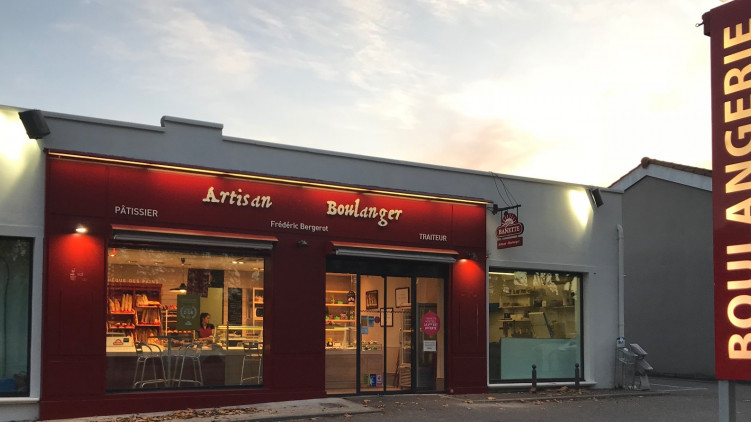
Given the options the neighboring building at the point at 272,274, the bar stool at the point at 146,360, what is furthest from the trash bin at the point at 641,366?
the bar stool at the point at 146,360

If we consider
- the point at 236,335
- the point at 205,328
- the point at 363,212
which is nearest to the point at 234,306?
the point at 236,335

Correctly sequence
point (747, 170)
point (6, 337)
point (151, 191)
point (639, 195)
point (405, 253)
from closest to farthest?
point (747, 170), point (6, 337), point (151, 191), point (405, 253), point (639, 195)

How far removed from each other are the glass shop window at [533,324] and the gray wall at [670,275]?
6.08 metres

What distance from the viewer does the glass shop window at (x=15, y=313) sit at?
43.2ft

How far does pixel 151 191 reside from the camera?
14516mm

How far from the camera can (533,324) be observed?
1950 cm

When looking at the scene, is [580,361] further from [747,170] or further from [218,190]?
[747,170]

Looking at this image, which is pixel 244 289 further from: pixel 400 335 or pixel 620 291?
pixel 620 291

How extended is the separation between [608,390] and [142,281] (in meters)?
12.0

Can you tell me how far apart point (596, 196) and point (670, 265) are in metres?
6.63

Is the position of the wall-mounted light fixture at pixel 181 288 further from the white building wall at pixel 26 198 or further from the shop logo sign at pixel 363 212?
the shop logo sign at pixel 363 212

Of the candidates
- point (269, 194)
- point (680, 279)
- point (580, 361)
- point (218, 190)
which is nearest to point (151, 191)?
point (218, 190)

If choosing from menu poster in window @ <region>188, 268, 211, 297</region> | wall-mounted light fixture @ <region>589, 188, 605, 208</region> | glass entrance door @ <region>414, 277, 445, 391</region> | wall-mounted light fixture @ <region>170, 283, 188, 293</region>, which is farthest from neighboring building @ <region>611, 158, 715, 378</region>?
wall-mounted light fixture @ <region>170, 283, 188, 293</region>

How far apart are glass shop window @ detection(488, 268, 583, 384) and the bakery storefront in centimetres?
77
